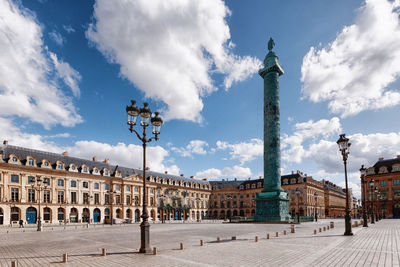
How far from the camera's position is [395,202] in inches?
2827

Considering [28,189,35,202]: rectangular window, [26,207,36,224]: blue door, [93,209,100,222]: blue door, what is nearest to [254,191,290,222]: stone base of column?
[93,209,100,222]: blue door

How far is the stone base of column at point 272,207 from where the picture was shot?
4384cm

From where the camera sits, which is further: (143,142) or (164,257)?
(143,142)

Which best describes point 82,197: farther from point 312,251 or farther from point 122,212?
point 312,251

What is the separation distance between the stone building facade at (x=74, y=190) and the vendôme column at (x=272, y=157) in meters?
26.2

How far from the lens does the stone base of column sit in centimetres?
4384

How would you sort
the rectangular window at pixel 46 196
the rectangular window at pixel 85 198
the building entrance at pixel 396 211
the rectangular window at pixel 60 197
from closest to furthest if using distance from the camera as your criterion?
the rectangular window at pixel 46 196 < the rectangular window at pixel 60 197 < the rectangular window at pixel 85 198 < the building entrance at pixel 396 211

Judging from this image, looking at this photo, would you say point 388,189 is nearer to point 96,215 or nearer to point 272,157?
point 272,157

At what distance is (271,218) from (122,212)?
42631 mm

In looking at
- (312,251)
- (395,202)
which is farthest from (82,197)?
(395,202)

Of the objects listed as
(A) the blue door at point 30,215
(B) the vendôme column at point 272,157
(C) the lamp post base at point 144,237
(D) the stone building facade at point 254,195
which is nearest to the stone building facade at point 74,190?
(A) the blue door at point 30,215

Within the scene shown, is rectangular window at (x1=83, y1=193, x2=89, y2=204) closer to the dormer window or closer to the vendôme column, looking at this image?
the dormer window

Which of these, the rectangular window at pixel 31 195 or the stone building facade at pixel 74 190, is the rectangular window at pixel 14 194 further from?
the rectangular window at pixel 31 195

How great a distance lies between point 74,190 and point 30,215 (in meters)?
10.3
